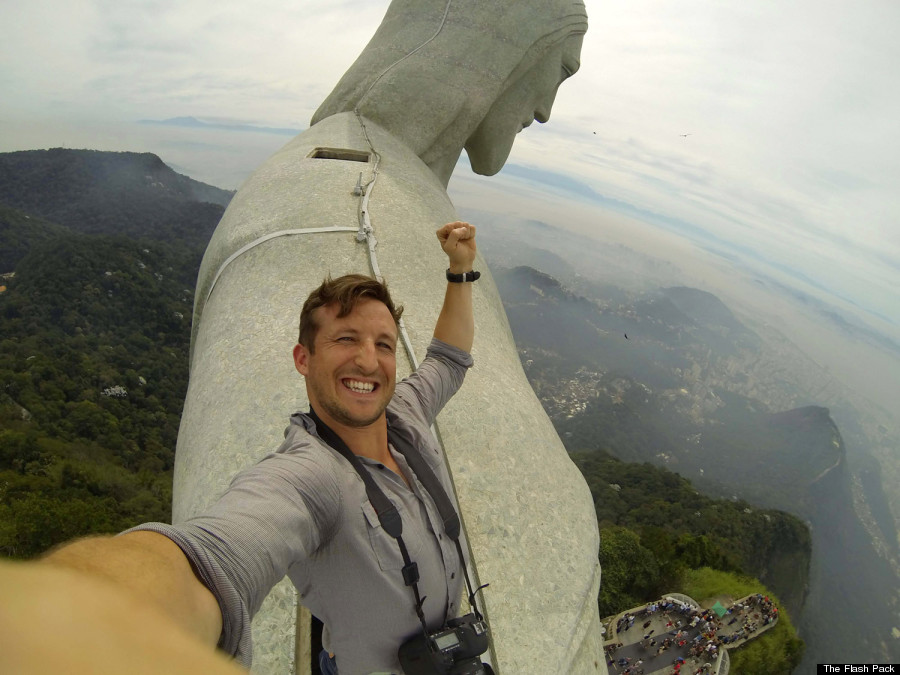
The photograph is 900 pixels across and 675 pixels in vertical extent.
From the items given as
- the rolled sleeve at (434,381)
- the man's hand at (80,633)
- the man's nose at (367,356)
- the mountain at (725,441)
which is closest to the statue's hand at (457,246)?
the rolled sleeve at (434,381)

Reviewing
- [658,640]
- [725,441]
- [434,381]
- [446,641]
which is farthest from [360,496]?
[725,441]

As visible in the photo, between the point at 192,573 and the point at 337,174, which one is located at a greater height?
the point at 337,174

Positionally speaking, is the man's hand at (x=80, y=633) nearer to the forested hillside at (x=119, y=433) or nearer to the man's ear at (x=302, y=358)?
the man's ear at (x=302, y=358)

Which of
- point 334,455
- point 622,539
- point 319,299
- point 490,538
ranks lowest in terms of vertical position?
point 622,539

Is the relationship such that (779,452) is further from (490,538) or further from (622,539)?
(490,538)

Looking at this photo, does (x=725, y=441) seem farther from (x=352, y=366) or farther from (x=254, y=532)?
(x=254, y=532)

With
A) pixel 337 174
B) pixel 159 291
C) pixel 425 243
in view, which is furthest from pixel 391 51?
pixel 159 291
